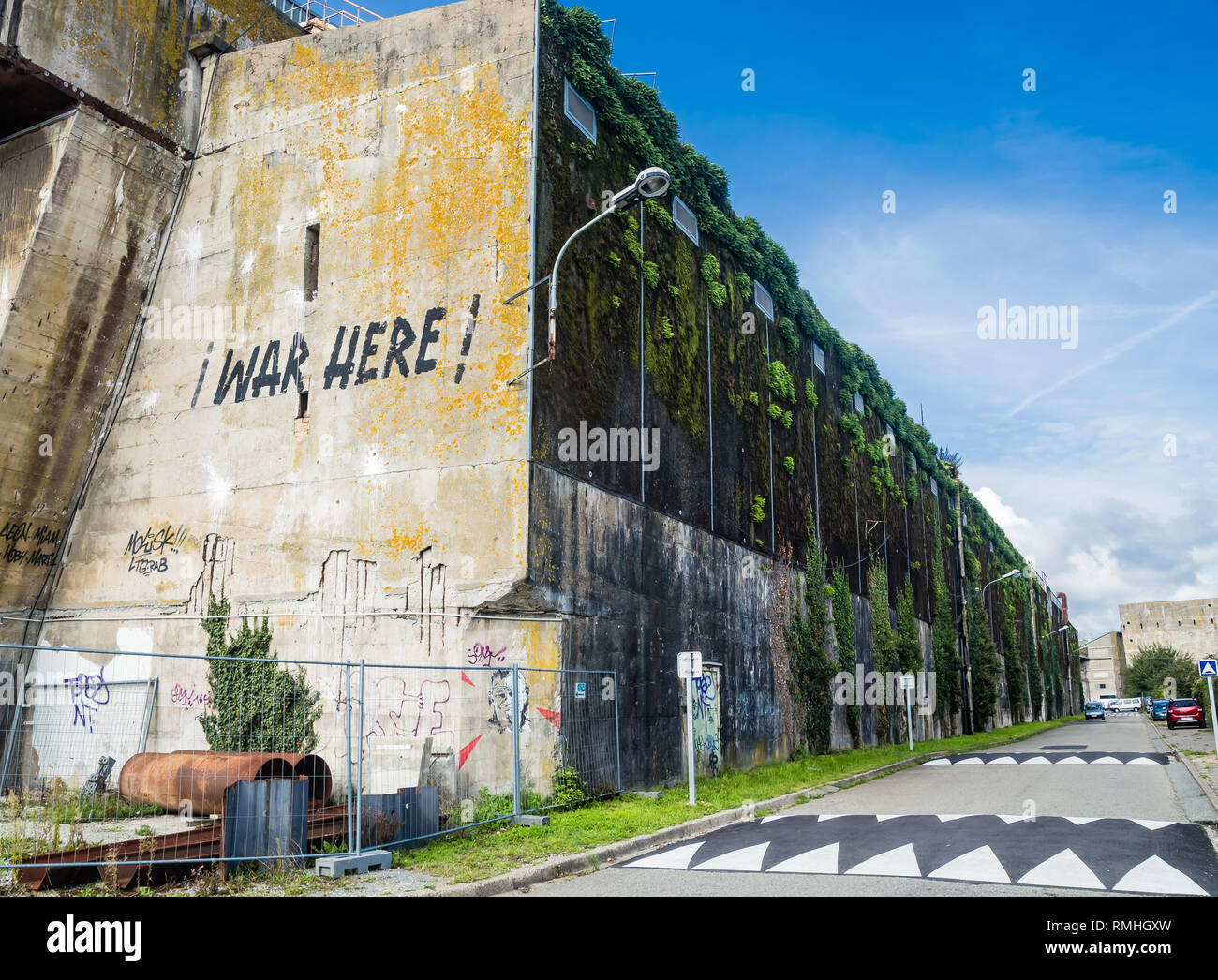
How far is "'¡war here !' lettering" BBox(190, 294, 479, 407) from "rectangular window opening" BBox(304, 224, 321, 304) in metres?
0.98

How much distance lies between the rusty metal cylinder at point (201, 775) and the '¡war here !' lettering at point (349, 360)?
6667mm

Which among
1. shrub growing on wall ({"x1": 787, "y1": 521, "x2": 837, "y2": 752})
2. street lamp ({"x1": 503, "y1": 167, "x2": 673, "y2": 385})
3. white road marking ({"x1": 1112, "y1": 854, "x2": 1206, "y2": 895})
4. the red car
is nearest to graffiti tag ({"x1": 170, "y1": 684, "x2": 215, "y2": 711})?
street lamp ({"x1": 503, "y1": 167, "x2": 673, "y2": 385})

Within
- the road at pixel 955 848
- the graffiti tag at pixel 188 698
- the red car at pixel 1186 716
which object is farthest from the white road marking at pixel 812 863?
the red car at pixel 1186 716

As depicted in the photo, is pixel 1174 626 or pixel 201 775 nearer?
pixel 201 775

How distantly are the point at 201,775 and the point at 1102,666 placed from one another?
501ft

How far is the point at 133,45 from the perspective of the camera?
18094 millimetres

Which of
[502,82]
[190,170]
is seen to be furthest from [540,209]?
[190,170]

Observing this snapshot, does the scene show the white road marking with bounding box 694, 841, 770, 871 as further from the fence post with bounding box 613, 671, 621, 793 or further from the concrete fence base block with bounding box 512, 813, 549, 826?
the fence post with bounding box 613, 671, 621, 793

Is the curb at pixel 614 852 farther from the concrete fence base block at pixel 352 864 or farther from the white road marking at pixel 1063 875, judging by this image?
the white road marking at pixel 1063 875

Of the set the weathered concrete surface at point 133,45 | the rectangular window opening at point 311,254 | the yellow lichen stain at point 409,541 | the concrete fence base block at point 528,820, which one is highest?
the weathered concrete surface at point 133,45

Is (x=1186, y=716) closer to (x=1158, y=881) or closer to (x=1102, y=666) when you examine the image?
(x=1158, y=881)

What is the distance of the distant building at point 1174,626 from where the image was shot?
365 feet

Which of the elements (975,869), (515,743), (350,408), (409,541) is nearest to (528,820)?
(515,743)
